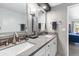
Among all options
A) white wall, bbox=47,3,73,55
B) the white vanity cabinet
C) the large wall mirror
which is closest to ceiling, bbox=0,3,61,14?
the large wall mirror

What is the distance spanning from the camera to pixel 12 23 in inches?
71.9

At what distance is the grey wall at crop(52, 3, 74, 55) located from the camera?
348cm

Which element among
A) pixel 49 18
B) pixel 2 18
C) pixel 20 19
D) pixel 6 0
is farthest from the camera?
pixel 49 18

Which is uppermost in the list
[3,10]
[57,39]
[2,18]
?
[3,10]

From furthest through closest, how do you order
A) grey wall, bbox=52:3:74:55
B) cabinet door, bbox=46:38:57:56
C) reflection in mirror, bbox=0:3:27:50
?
grey wall, bbox=52:3:74:55, cabinet door, bbox=46:38:57:56, reflection in mirror, bbox=0:3:27:50

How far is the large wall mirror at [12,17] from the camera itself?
161 cm

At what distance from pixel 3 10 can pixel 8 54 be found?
766 mm

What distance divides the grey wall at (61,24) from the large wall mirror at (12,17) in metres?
1.58

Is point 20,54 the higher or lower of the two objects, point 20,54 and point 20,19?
the lower

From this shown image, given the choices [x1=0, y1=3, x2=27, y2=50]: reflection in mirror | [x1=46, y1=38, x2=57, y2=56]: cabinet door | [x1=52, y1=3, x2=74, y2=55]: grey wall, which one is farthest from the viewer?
[x1=52, y1=3, x2=74, y2=55]: grey wall

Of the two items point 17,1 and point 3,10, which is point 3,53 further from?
point 17,1

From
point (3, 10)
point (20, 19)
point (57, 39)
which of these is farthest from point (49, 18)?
point (3, 10)

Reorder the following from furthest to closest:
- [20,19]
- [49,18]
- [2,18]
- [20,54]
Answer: [49,18] → [20,19] → [2,18] → [20,54]

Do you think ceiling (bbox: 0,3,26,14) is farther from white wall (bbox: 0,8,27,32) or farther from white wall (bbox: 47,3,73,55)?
white wall (bbox: 47,3,73,55)
